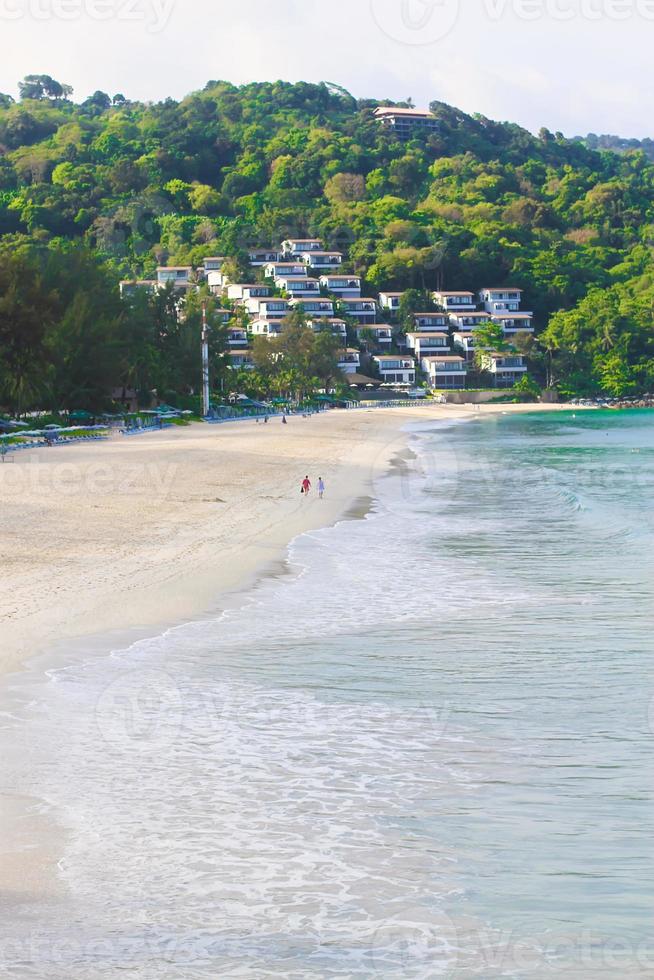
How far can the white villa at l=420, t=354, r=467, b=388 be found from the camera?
478ft

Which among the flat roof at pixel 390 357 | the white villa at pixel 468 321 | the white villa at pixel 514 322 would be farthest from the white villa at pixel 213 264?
the white villa at pixel 514 322

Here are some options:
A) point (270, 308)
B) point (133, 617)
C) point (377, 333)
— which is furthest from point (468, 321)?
point (133, 617)

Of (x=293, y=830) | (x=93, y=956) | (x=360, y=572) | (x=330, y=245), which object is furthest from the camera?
(x=330, y=245)

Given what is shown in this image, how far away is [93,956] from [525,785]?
4307 millimetres

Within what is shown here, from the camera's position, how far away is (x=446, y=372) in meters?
146

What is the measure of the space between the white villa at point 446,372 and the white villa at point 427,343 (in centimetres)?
314

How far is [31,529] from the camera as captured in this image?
24.0 m

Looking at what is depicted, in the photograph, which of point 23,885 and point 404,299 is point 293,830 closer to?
point 23,885

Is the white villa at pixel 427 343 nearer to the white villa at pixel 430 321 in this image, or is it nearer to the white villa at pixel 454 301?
the white villa at pixel 430 321

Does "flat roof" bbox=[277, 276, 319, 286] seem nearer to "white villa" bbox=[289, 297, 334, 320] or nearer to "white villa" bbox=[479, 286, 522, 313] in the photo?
"white villa" bbox=[289, 297, 334, 320]

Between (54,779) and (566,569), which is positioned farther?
(566,569)

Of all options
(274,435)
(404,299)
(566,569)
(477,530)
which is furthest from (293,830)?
(404,299)

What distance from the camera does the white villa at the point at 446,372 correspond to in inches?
5738

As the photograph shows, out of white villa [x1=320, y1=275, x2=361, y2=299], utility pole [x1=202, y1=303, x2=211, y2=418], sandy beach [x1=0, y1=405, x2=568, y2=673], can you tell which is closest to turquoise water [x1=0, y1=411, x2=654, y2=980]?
sandy beach [x1=0, y1=405, x2=568, y2=673]
